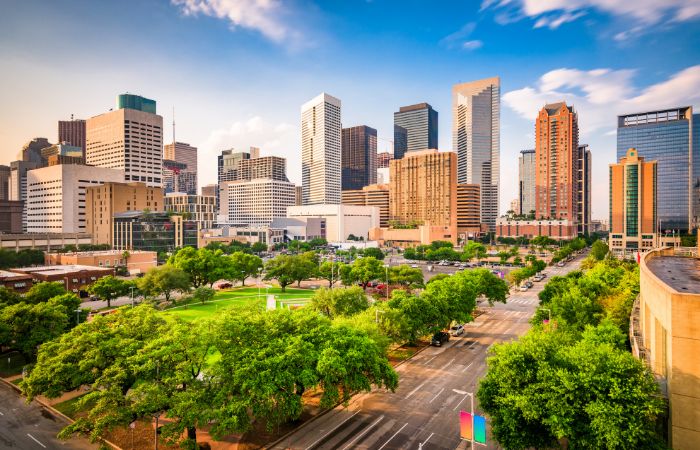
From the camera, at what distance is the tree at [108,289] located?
246ft

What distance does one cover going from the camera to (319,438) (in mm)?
30203

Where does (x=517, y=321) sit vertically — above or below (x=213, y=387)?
below

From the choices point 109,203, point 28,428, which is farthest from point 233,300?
point 109,203

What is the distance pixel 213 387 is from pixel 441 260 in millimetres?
135026

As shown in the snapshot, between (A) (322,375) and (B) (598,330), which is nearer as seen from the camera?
(A) (322,375)

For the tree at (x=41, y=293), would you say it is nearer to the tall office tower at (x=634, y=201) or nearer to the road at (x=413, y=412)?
the road at (x=413, y=412)

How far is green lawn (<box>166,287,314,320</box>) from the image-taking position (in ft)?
228

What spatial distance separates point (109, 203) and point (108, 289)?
101132mm

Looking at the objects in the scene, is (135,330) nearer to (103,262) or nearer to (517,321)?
(517,321)

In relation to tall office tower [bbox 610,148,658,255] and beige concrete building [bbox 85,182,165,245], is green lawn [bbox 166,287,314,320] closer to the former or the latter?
beige concrete building [bbox 85,182,165,245]

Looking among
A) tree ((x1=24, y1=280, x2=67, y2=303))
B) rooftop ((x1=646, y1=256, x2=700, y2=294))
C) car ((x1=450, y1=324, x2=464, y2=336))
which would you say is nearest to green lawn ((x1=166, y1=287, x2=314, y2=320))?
tree ((x1=24, y1=280, x2=67, y2=303))

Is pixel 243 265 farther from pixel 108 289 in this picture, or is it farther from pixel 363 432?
pixel 363 432

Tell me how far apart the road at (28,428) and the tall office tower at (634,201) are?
196 metres

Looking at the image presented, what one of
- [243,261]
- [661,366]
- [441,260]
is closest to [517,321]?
[661,366]
